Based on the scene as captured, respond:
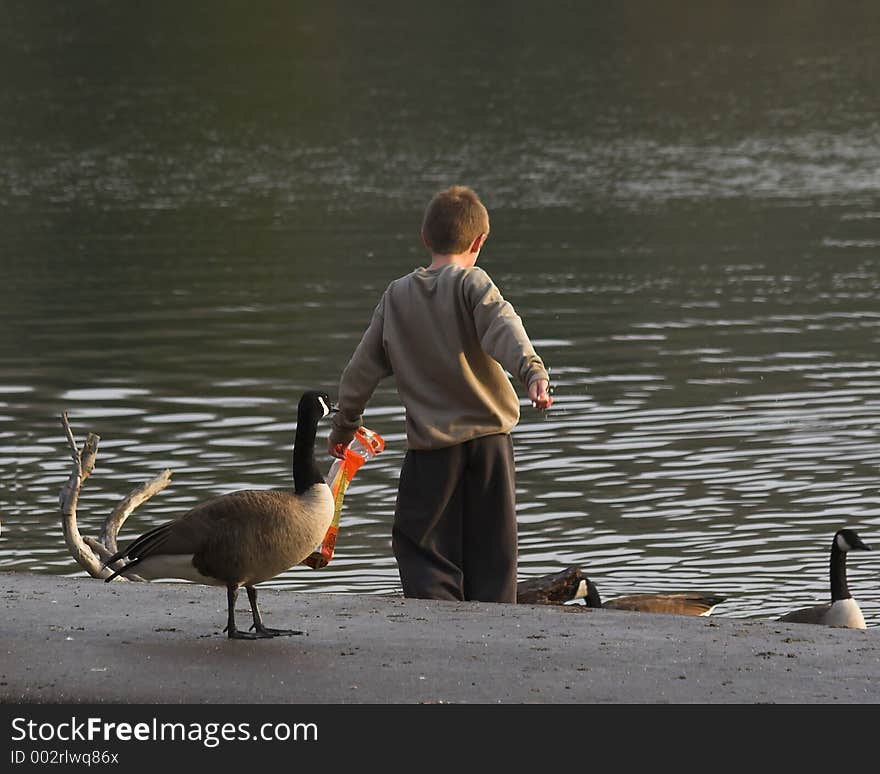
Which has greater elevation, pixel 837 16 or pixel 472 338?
pixel 837 16

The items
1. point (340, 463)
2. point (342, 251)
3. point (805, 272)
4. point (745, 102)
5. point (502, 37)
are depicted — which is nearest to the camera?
point (340, 463)

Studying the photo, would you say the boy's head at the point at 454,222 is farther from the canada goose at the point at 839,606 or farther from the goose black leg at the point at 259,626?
the canada goose at the point at 839,606

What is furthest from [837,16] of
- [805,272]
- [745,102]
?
[805,272]

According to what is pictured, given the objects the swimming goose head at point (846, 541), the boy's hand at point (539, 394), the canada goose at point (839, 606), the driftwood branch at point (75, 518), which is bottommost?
the canada goose at point (839, 606)

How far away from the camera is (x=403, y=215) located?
32.4 meters

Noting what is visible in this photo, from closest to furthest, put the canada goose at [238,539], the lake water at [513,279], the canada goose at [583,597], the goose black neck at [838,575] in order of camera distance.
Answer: the canada goose at [238,539]
the canada goose at [583,597]
the goose black neck at [838,575]
the lake water at [513,279]

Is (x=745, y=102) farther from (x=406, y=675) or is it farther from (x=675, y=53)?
(x=406, y=675)

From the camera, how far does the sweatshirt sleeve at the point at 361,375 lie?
27.3 feet

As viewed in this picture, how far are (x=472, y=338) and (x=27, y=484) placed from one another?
6.79 metres

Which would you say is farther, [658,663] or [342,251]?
[342,251]

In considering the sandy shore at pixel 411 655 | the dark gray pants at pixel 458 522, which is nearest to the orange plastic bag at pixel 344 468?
the dark gray pants at pixel 458 522

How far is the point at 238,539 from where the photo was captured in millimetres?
6906

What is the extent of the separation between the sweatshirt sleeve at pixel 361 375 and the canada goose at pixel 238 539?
1.20 metres

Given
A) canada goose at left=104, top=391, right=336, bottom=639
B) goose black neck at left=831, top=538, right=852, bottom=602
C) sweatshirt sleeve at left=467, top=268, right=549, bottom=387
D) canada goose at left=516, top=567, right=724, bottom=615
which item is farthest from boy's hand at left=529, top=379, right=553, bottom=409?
goose black neck at left=831, top=538, right=852, bottom=602
